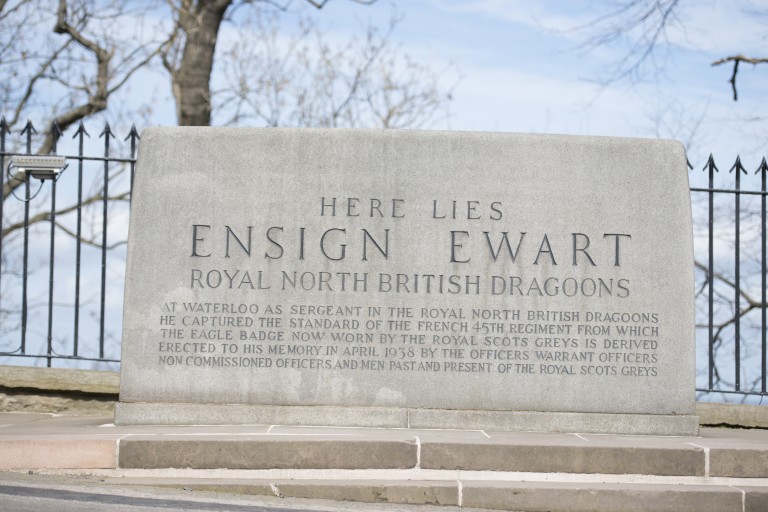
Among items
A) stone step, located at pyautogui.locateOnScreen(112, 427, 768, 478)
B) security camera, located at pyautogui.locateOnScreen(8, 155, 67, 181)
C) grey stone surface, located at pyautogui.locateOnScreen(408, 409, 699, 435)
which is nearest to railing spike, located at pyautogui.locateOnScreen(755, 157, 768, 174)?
grey stone surface, located at pyautogui.locateOnScreen(408, 409, 699, 435)

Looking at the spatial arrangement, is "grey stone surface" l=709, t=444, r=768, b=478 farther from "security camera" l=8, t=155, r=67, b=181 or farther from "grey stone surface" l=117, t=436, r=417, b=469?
"security camera" l=8, t=155, r=67, b=181

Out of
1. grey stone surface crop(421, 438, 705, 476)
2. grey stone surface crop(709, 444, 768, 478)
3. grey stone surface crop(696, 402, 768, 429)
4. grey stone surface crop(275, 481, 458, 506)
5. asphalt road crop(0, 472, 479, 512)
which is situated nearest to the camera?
asphalt road crop(0, 472, 479, 512)

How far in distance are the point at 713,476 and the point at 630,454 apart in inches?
21.0

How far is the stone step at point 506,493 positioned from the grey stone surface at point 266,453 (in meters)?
0.12

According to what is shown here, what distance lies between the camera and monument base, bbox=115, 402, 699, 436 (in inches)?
253

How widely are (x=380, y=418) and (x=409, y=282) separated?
949 millimetres

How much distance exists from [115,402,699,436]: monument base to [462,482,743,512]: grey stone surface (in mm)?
1008

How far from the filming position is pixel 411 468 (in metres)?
5.57

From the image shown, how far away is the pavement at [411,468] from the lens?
532 cm

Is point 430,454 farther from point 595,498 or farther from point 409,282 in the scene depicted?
point 409,282

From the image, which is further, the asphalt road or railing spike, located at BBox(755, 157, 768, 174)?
railing spike, located at BBox(755, 157, 768, 174)

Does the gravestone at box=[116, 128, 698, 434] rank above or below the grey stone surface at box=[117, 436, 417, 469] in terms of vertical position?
above

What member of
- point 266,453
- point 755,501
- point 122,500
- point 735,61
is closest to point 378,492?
point 266,453

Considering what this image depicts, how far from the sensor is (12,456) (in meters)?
5.59
